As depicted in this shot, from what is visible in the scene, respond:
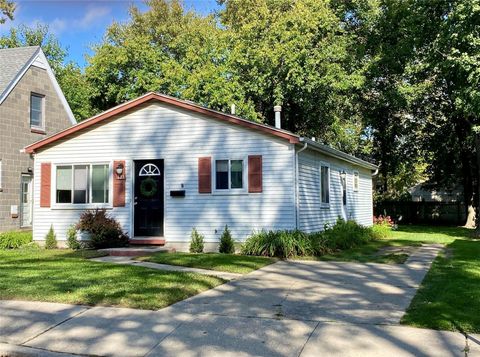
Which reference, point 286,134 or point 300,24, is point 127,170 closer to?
point 286,134

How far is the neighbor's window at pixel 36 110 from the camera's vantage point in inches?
769

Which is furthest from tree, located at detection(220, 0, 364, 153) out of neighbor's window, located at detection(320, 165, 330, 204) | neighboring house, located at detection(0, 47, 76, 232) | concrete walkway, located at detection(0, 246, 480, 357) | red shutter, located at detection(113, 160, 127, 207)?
concrete walkway, located at detection(0, 246, 480, 357)

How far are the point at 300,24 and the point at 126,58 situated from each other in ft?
32.9

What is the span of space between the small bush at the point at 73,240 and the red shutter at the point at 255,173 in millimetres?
5422

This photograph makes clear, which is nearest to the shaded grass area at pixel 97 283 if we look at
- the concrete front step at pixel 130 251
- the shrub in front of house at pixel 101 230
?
the concrete front step at pixel 130 251

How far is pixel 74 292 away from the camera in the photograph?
7598mm

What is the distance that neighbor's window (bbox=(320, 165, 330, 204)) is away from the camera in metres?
16.2

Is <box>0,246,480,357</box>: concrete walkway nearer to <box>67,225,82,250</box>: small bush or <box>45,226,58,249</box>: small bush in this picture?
<box>67,225,82,250</box>: small bush

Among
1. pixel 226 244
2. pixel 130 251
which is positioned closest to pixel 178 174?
pixel 226 244

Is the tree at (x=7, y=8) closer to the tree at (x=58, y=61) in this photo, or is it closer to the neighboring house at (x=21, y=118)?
the neighboring house at (x=21, y=118)

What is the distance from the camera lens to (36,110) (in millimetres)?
19812

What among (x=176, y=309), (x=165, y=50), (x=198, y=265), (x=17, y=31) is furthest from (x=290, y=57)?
(x=17, y=31)

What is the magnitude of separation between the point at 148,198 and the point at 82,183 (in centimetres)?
225

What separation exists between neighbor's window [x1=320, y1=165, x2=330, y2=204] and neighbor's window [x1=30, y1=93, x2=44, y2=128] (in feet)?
37.0
